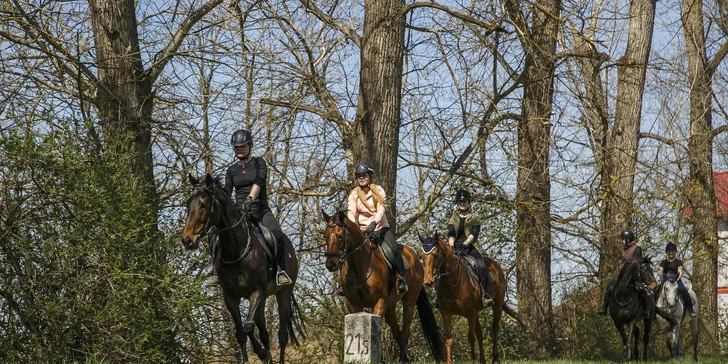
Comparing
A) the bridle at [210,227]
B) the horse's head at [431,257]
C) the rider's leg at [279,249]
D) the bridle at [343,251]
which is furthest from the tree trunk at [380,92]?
the bridle at [210,227]

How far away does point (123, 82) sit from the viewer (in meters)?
15.2

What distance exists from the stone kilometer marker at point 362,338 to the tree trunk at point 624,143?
9.90 meters

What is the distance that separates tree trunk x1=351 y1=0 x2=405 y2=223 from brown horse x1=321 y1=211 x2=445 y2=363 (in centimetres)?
230

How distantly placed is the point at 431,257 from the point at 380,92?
343 cm

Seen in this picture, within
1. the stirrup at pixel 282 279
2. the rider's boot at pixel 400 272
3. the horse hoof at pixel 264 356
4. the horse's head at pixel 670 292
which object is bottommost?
the horse hoof at pixel 264 356

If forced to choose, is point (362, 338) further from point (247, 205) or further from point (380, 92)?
point (380, 92)

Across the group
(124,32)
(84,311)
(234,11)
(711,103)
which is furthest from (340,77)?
(711,103)

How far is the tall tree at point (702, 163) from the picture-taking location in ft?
80.5

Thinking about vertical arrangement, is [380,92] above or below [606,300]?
above

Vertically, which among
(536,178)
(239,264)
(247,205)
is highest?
(536,178)

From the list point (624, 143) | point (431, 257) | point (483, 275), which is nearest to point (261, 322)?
point (431, 257)

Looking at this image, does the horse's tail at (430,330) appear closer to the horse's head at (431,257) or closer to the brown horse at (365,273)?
the brown horse at (365,273)

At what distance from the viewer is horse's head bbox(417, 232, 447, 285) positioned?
48.5 feet

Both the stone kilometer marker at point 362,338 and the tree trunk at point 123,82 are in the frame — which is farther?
the tree trunk at point 123,82
